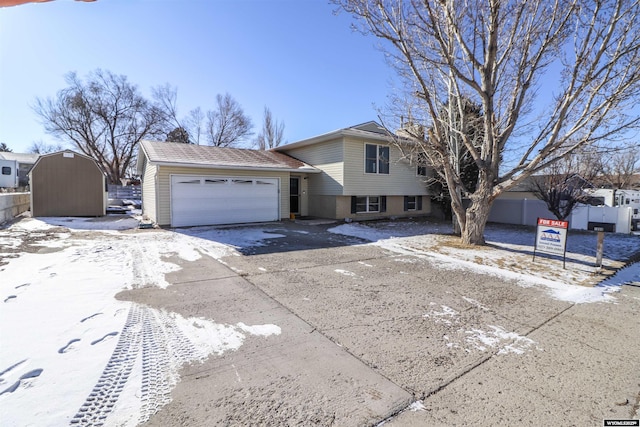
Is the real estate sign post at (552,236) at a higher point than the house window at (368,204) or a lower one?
lower

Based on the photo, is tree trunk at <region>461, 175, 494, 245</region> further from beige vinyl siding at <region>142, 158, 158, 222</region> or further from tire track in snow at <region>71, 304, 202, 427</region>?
beige vinyl siding at <region>142, 158, 158, 222</region>

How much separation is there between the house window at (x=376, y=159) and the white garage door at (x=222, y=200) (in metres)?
4.53

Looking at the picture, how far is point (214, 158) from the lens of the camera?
517 inches

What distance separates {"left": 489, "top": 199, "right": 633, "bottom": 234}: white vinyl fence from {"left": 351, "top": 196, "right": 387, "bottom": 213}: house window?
231 inches

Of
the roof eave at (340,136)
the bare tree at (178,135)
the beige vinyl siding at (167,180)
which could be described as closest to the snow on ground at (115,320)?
the beige vinyl siding at (167,180)

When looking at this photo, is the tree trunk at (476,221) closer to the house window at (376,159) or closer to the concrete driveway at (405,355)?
the concrete driveway at (405,355)

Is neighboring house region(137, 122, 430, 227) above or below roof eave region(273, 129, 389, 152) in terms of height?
below

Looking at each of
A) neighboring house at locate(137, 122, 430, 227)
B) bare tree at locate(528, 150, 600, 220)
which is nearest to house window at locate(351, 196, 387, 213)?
neighboring house at locate(137, 122, 430, 227)

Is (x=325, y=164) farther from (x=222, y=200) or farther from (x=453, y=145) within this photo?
(x=453, y=145)

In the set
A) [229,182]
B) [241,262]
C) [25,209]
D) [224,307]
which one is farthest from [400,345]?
[25,209]

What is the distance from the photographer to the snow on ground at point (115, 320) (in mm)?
2311

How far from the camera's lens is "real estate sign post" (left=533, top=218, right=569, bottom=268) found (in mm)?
6879

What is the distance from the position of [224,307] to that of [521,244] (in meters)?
9.38

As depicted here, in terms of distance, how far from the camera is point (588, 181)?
12414 millimetres
